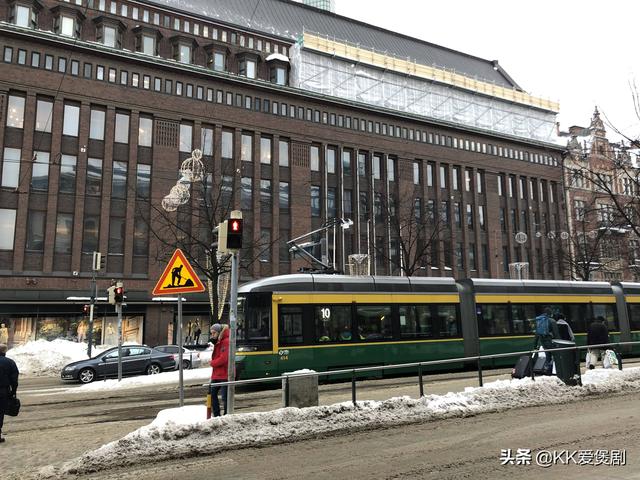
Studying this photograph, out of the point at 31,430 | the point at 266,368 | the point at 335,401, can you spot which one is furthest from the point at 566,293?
the point at 31,430

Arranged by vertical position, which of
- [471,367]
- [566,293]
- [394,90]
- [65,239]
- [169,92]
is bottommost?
[471,367]

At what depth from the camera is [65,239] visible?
3516 cm

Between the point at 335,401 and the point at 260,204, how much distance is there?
110ft

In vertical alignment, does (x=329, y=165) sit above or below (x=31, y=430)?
above

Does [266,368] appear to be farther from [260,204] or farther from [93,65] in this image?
[93,65]

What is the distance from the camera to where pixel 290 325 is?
15.1 metres

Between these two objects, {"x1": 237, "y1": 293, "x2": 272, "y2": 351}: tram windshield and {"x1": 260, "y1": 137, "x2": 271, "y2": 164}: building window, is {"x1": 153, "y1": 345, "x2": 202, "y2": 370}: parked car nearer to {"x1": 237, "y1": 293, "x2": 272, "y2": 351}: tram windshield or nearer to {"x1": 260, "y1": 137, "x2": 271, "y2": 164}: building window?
{"x1": 237, "y1": 293, "x2": 272, "y2": 351}: tram windshield

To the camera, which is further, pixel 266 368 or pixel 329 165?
pixel 329 165

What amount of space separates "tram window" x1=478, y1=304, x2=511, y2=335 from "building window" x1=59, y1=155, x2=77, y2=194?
28.9 meters

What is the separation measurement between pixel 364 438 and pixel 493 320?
39.3ft

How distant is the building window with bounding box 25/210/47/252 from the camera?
3409cm

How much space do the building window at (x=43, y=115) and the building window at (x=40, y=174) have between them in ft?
5.72

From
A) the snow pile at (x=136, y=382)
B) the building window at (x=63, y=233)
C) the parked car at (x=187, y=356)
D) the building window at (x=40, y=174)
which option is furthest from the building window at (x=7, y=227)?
the snow pile at (x=136, y=382)

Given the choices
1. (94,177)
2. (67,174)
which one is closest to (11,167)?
(67,174)
